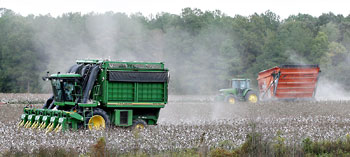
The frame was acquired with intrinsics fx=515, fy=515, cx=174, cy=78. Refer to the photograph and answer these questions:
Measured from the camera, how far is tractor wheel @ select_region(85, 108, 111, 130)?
60.5 feet

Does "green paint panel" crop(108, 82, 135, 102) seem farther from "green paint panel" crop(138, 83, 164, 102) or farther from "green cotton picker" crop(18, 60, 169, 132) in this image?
"green paint panel" crop(138, 83, 164, 102)

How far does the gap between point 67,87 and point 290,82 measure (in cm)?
2235

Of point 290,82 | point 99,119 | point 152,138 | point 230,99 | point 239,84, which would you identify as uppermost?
point 290,82

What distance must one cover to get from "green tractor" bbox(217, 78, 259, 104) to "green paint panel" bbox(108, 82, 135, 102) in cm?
1897

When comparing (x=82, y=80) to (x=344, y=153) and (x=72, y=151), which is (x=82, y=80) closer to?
(x=72, y=151)

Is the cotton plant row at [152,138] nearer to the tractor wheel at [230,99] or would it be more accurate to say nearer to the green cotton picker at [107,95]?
the green cotton picker at [107,95]

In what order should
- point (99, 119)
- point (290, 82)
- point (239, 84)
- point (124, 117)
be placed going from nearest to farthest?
point (99, 119) → point (124, 117) → point (290, 82) → point (239, 84)

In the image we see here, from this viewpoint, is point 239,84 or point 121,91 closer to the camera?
point 121,91

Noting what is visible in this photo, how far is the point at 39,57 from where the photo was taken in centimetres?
Answer: 5703

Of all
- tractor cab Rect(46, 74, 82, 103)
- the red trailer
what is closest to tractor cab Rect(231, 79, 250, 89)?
the red trailer

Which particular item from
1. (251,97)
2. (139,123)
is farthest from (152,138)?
(251,97)

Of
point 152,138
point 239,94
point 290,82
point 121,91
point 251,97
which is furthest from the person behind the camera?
point 239,94

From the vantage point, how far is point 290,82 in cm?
3797

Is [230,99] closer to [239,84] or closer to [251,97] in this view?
[251,97]
